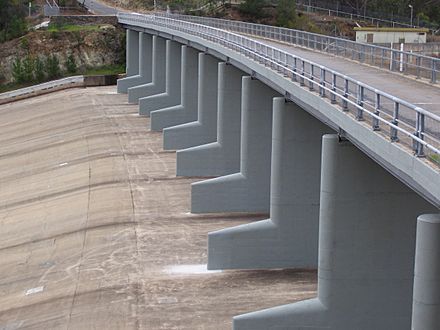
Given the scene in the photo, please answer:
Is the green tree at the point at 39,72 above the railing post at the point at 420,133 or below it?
below

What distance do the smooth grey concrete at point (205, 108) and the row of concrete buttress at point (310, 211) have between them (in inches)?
1.7

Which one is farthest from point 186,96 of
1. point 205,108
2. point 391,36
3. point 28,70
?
point 28,70

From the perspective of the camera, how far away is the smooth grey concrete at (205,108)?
4191 cm

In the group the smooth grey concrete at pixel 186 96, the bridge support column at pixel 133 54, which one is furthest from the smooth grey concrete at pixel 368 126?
the bridge support column at pixel 133 54

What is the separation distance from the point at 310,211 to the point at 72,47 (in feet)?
181

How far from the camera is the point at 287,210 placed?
84.5ft

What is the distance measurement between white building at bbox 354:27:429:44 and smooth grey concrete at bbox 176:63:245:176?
13.4m

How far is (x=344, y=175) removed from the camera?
1908 cm

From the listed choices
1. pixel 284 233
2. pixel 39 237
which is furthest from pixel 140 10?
pixel 284 233

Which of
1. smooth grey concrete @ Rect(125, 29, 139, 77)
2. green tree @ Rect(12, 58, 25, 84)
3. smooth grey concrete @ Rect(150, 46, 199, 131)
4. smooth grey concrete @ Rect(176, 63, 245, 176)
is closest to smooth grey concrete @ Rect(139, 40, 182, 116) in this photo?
smooth grey concrete @ Rect(150, 46, 199, 131)

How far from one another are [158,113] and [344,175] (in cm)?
3223

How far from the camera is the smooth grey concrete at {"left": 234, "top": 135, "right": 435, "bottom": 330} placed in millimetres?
18562

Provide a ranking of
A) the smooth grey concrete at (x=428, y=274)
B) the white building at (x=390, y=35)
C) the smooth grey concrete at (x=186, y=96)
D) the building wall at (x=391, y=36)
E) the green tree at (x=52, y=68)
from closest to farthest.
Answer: the smooth grey concrete at (x=428, y=274) < the smooth grey concrete at (x=186, y=96) < the white building at (x=390, y=35) < the building wall at (x=391, y=36) < the green tree at (x=52, y=68)

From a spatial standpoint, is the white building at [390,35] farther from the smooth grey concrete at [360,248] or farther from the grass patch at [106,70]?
the smooth grey concrete at [360,248]
